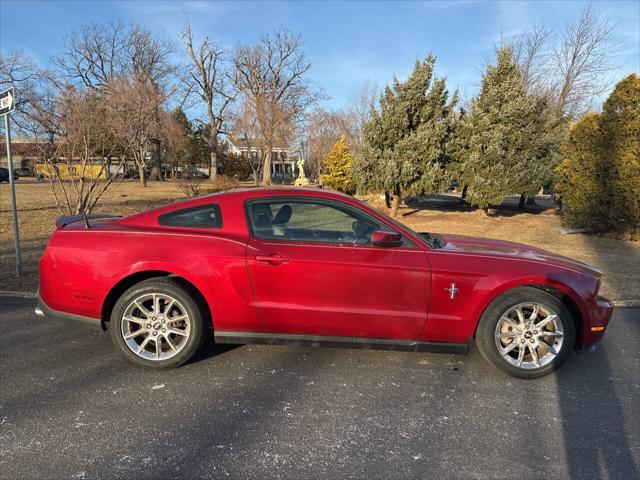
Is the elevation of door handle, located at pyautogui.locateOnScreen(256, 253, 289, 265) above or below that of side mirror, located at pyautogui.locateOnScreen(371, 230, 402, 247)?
below

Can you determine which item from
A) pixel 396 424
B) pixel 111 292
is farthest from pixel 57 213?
pixel 396 424

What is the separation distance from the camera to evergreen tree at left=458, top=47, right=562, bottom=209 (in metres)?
13.9

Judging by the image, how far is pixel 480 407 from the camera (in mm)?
2887

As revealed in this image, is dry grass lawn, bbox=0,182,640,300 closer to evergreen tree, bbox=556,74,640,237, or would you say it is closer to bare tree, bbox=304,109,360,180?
evergreen tree, bbox=556,74,640,237

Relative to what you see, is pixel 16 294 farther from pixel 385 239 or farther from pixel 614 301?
pixel 614 301

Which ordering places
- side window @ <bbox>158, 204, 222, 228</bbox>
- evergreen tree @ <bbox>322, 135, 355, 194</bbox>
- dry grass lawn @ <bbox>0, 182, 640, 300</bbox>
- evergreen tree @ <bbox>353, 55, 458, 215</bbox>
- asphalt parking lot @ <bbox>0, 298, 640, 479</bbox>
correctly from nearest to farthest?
1. asphalt parking lot @ <bbox>0, 298, 640, 479</bbox>
2. side window @ <bbox>158, 204, 222, 228</bbox>
3. dry grass lawn @ <bbox>0, 182, 640, 300</bbox>
4. evergreen tree @ <bbox>353, 55, 458, 215</bbox>
5. evergreen tree @ <bbox>322, 135, 355, 194</bbox>

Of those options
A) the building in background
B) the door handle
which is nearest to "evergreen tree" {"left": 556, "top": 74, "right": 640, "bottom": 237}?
the door handle

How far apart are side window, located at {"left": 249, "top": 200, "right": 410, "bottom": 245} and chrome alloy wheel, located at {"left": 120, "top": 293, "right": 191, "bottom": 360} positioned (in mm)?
924

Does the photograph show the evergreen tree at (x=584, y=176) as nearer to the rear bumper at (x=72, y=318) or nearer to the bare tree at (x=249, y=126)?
the rear bumper at (x=72, y=318)

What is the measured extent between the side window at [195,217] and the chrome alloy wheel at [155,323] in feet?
2.03

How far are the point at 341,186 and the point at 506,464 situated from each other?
2400 centimetres

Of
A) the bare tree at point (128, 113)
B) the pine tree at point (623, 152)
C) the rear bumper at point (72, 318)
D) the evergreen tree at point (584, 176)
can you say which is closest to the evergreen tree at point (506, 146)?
the evergreen tree at point (584, 176)

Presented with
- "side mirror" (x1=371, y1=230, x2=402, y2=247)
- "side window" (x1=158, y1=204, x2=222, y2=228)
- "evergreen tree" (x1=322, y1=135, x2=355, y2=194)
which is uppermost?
"evergreen tree" (x1=322, y1=135, x2=355, y2=194)

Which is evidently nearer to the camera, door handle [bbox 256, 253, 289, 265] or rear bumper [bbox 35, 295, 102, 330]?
door handle [bbox 256, 253, 289, 265]
